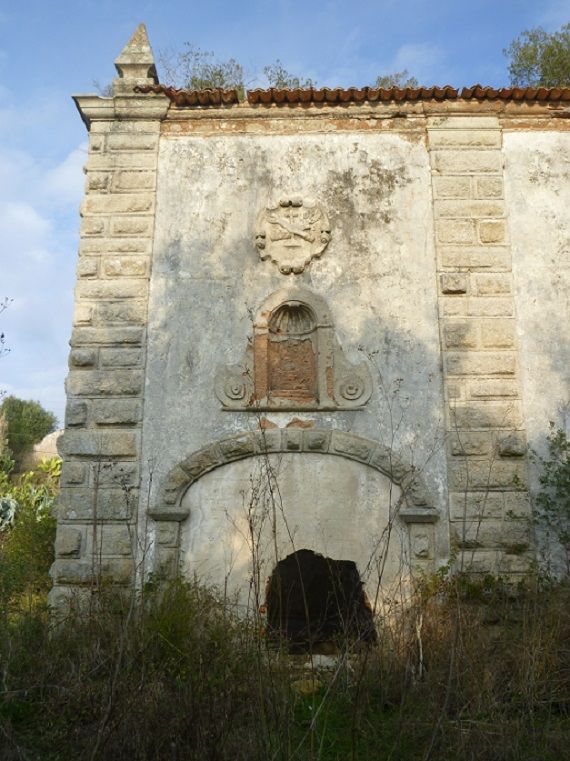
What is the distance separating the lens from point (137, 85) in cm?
919

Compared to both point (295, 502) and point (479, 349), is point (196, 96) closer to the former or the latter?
point (479, 349)

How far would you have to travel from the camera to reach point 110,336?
838cm

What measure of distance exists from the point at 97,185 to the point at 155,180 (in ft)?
2.21

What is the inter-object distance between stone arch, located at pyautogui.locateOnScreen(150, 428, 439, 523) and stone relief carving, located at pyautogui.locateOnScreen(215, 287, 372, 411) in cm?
32

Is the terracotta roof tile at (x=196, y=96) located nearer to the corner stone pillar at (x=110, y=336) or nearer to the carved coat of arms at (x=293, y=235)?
the corner stone pillar at (x=110, y=336)

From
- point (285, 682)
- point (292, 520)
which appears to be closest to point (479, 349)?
point (292, 520)

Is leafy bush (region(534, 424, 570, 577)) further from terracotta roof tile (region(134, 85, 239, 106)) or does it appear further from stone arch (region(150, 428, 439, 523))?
terracotta roof tile (region(134, 85, 239, 106))

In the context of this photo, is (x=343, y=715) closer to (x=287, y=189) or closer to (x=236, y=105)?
(x=287, y=189)

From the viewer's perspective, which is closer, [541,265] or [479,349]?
[479,349]

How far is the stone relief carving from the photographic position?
26.6 ft

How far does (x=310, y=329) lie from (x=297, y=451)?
1.42 meters

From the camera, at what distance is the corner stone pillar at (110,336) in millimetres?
7742

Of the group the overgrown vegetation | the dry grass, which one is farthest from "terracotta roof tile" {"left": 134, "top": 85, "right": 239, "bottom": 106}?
the dry grass

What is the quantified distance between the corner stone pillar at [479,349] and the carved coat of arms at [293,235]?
132 cm
